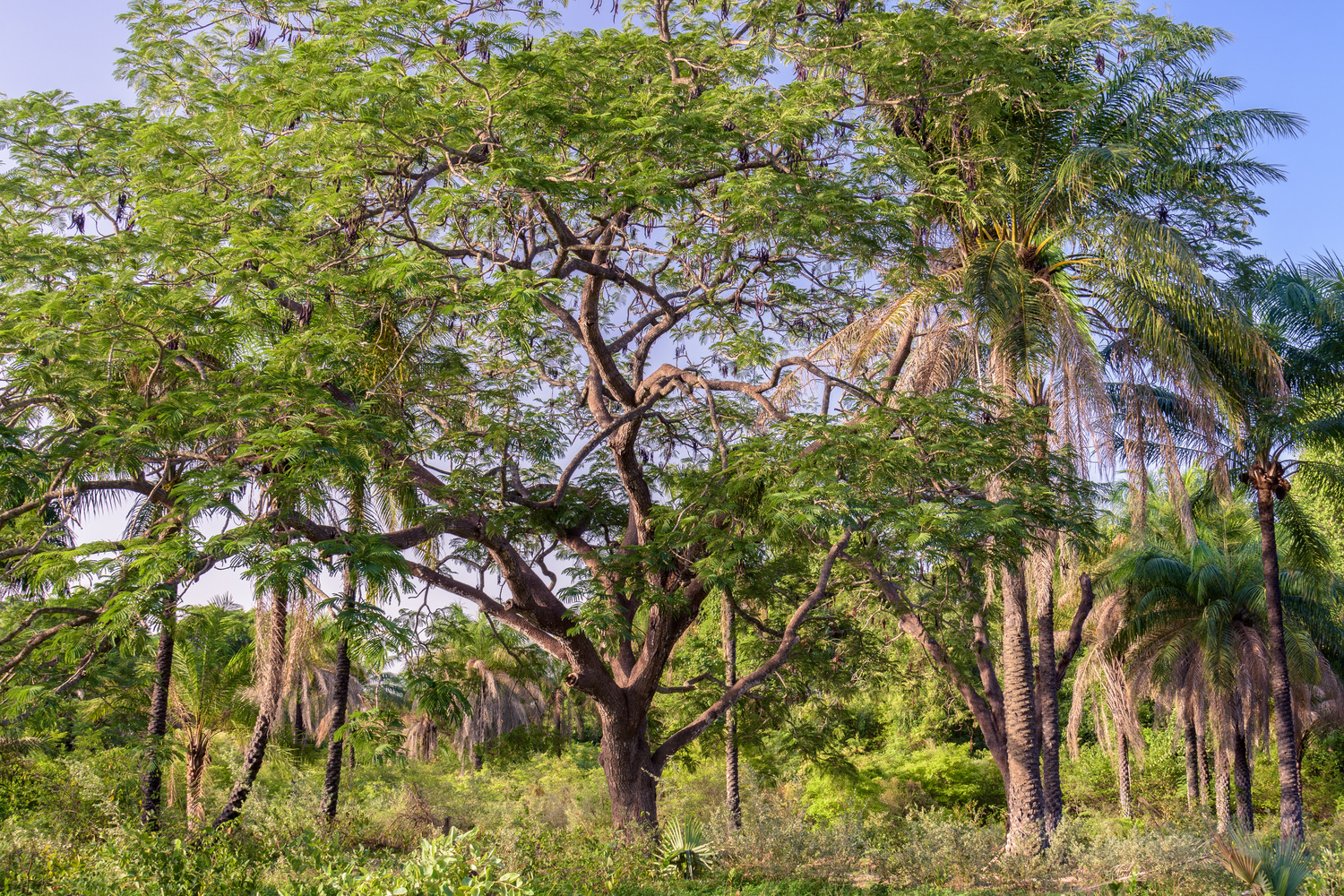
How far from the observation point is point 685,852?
10.4m

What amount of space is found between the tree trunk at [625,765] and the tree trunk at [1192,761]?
710 inches

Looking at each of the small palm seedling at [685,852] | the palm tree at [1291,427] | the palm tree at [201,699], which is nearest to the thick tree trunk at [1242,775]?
the palm tree at [1291,427]

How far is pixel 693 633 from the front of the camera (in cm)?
2481

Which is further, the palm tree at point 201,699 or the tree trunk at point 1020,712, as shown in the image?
the palm tree at point 201,699

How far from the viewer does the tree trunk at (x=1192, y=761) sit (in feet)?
85.0

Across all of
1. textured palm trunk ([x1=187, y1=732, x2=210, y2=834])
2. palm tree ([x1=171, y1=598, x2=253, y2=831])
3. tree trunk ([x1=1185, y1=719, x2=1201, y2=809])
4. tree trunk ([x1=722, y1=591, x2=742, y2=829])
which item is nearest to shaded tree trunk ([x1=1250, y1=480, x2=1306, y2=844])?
tree trunk ([x1=1185, y1=719, x2=1201, y2=809])

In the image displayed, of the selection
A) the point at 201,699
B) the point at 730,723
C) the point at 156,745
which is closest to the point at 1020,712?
the point at 730,723

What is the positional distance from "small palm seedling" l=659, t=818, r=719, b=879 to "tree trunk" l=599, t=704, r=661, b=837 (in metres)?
2.28

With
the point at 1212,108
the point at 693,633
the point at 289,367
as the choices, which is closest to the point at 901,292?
the point at 1212,108

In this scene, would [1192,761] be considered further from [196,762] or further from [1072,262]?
[196,762]

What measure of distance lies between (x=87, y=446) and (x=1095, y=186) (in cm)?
1300

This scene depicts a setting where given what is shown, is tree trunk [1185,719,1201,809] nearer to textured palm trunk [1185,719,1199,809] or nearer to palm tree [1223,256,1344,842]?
textured palm trunk [1185,719,1199,809]

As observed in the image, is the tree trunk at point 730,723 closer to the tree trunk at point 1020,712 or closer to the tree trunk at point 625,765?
the tree trunk at point 625,765

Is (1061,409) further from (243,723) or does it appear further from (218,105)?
(243,723)
